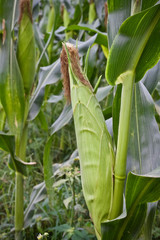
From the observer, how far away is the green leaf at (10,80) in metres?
1.21

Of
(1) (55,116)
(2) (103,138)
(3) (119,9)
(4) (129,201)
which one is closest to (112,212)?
(4) (129,201)

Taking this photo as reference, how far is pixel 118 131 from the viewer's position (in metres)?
0.72

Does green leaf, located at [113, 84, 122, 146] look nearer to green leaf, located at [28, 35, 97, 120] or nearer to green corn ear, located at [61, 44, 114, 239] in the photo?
green corn ear, located at [61, 44, 114, 239]

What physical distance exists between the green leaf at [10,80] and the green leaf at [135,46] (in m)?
0.64

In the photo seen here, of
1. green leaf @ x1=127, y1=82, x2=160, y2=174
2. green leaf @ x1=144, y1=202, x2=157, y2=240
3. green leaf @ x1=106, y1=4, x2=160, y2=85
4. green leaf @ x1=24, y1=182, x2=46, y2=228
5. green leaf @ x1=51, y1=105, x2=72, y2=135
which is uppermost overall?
green leaf @ x1=106, y1=4, x2=160, y2=85

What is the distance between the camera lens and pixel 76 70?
75 centimetres

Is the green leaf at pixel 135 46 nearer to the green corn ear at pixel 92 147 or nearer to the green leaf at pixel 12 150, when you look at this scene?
the green corn ear at pixel 92 147

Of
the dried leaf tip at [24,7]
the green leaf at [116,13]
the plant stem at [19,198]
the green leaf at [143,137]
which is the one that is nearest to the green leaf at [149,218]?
the green leaf at [143,137]

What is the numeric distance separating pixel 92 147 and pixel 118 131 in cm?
8

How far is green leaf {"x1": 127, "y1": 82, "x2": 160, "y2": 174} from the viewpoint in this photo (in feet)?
2.73

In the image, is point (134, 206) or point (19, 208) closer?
point (134, 206)

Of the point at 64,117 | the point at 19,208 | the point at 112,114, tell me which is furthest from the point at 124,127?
the point at 19,208

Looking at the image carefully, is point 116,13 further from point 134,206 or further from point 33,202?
point 33,202

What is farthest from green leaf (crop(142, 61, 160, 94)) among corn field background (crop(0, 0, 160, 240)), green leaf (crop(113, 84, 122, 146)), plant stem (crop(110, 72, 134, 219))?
plant stem (crop(110, 72, 134, 219))
